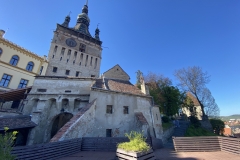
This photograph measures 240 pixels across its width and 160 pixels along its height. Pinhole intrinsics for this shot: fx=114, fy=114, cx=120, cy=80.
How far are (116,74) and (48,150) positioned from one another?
612 inches

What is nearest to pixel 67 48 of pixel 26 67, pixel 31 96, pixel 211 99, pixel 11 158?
pixel 26 67

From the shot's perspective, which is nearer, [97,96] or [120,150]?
[120,150]

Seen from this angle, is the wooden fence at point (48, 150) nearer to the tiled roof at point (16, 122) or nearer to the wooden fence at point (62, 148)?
the wooden fence at point (62, 148)

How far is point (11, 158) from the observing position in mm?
3406

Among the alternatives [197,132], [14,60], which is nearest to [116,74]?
[197,132]

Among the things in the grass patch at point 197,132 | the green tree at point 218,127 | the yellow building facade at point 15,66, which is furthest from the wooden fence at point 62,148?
the green tree at point 218,127

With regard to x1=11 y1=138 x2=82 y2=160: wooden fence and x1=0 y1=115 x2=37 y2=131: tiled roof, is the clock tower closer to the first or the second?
x1=0 y1=115 x2=37 y2=131: tiled roof

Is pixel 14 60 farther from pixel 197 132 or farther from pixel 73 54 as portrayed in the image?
pixel 197 132

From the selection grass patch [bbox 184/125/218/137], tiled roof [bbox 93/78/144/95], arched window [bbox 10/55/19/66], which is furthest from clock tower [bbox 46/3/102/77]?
grass patch [bbox 184/125/218/137]

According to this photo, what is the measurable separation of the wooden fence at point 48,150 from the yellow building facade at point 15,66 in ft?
55.1

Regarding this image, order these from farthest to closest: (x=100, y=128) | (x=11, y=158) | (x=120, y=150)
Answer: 1. (x=100, y=128)
2. (x=120, y=150)
3. (x=11, y=158)

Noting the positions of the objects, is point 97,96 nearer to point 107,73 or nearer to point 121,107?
point 121,107

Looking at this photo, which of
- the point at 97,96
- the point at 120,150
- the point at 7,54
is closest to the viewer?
the point at 120,150

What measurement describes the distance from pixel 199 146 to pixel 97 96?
9.34m
